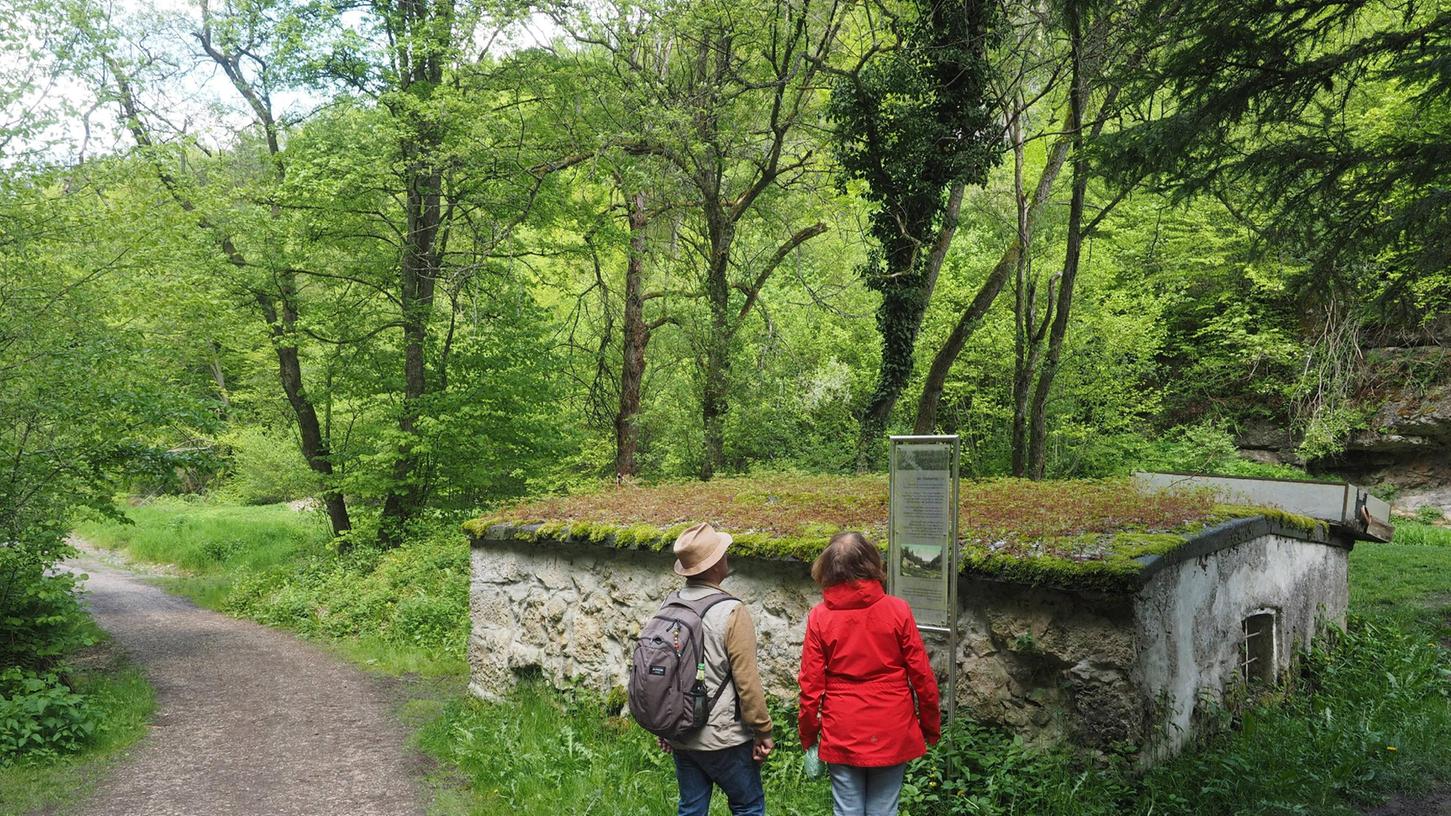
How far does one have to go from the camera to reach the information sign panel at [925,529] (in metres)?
4.98

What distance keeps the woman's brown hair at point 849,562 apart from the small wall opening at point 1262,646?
189 inches

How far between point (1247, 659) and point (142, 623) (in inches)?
574

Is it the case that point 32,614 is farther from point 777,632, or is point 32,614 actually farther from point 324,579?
point 777,632

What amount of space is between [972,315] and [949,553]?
9.82 metres

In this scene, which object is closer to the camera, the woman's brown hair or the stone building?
the woman's brown hair

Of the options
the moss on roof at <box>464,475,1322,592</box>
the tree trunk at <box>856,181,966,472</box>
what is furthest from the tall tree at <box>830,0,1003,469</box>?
the moss on roof at <box>464,475,1322,592</box>

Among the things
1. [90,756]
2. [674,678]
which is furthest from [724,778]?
[90,756]

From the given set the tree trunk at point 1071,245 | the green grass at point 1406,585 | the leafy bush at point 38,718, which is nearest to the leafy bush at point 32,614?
the leafy bush at point 38,718

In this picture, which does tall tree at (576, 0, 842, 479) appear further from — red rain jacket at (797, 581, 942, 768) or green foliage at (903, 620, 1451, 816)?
red rain jacket at (797, 581, 942, 768)

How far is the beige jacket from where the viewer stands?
12.2 ft

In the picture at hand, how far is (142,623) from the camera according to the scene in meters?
13.8

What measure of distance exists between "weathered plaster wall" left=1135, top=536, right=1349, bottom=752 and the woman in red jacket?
166 centimetres

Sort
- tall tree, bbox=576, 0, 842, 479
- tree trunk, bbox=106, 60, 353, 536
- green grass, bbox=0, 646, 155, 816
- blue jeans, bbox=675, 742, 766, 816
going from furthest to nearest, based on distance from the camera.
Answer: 1. tree trunk, bbox=106, 60, 353, 536
2. tall tree, bbox=576, 0, 842, 479
3. green grass, bbox=0, 646, 155, 816
4. blue jeans, bbox=675, 742, 766, 816

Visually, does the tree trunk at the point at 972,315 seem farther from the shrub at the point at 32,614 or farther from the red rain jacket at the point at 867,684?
the shrub at the point at 32,614
